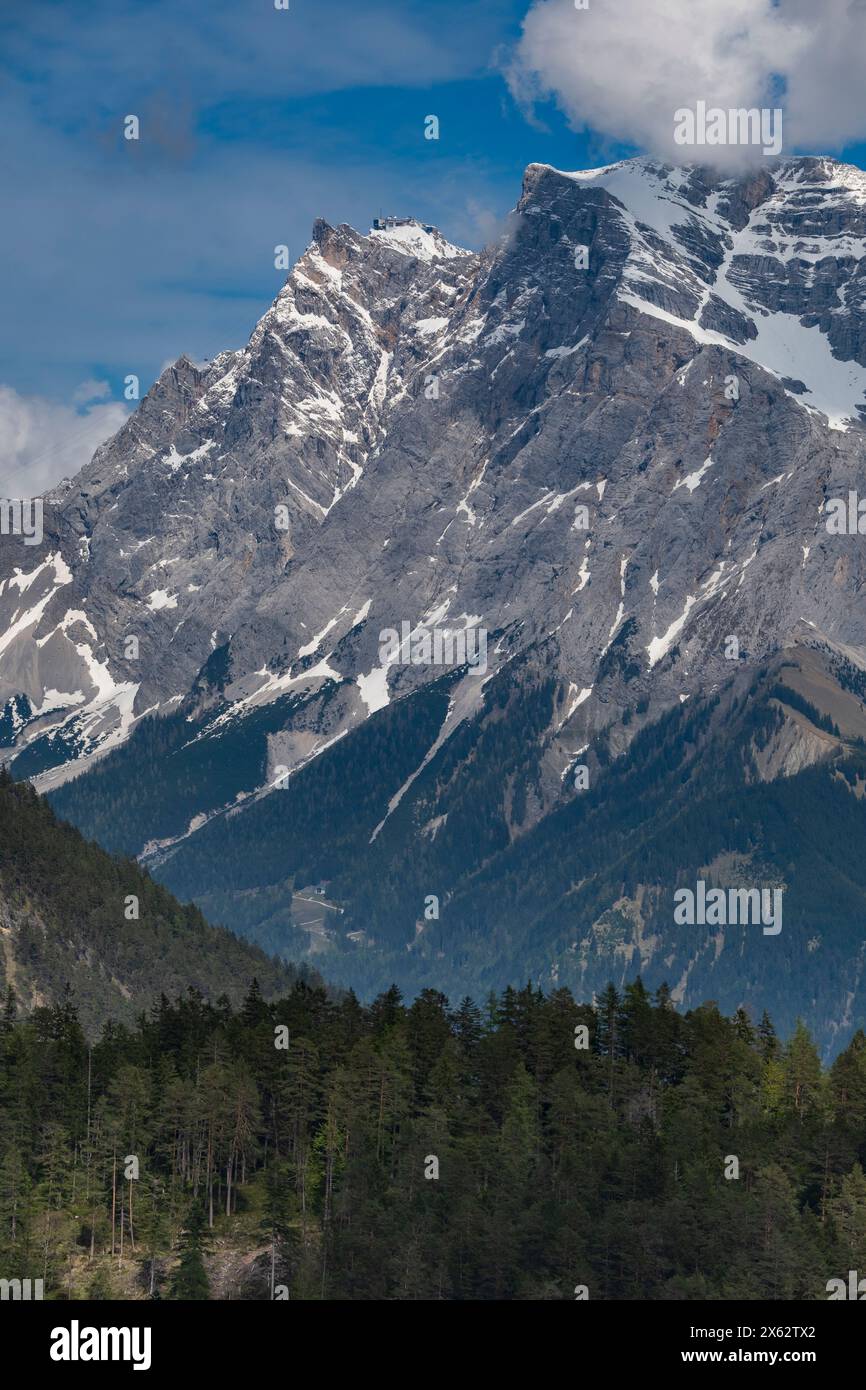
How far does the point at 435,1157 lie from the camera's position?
499 feet

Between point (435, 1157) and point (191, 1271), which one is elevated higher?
point (435, 1157)

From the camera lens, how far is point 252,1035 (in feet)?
573

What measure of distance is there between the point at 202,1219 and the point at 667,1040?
3853 centimetres

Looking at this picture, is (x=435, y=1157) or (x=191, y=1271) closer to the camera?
(x=191, y=1271)

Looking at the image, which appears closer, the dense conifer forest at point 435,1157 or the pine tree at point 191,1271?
the dense conifer forest at point 435,1157

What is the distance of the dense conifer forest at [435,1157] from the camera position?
462ft

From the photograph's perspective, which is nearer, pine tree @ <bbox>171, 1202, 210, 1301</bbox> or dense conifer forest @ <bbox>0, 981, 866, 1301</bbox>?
dense conifer forest @ <bbox>0, 981, 866, 1301</bbox>

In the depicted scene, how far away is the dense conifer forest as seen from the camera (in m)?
141
